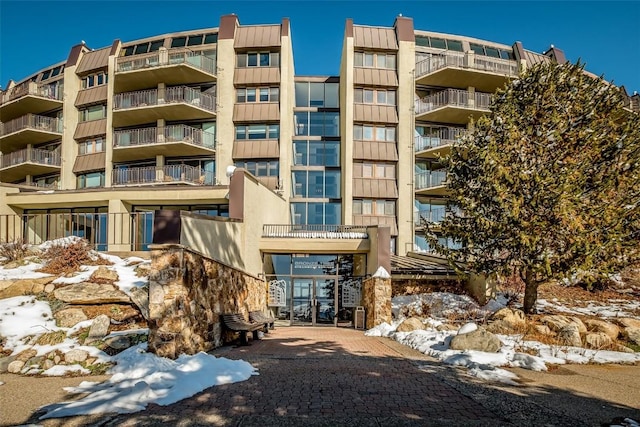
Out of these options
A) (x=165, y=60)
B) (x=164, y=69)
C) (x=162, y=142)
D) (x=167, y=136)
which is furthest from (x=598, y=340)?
(x=165, y=60)

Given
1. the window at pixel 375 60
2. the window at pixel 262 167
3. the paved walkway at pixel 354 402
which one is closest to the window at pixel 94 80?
the window at pixel 262 167

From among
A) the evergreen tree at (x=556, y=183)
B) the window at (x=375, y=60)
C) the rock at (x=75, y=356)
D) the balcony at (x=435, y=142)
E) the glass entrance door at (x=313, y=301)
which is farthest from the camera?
the window at (x=375, y=60)

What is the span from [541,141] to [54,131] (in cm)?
3124

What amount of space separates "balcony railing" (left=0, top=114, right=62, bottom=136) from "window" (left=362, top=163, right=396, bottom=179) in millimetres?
21856

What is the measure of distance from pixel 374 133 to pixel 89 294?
2175cm

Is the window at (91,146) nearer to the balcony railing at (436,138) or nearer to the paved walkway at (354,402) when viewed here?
the balcony railing at (436,138)

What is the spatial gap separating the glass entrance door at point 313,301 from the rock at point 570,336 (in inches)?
472

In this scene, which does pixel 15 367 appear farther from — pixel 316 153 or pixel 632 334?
pixel 316 153

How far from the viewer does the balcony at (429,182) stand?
2839cm

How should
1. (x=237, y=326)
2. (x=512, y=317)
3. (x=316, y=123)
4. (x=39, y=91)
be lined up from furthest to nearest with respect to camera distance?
(x=39, y=91) < (x=316, y=123) < (x=512, y=317) < (x=237, y=326)

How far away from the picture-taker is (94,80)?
1246 inches

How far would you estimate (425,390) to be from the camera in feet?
22.3

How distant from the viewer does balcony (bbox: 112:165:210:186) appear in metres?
27.2

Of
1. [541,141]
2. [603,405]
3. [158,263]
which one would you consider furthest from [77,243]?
[541,141]
